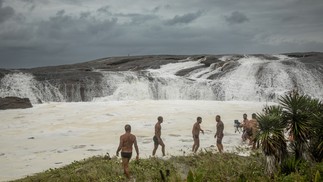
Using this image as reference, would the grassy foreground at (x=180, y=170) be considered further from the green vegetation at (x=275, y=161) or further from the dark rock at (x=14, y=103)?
the dark rock at (x=14, y=103)

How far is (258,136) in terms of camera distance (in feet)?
38.0

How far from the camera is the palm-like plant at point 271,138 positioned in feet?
37.1

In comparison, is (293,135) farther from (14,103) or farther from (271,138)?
(14,103)

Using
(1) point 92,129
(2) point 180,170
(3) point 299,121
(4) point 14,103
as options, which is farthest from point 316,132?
(4) point 14,103

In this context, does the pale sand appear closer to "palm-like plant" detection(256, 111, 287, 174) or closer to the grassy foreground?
the grassy foreground

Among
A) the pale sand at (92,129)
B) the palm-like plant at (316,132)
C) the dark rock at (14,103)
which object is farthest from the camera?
the dark rock at (14,103)

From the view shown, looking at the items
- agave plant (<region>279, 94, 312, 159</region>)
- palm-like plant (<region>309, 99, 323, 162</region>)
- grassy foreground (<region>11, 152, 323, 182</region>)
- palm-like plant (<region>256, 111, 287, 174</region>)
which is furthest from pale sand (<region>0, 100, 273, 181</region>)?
palm-like plant (<region>309, 99, 323, 162</region>)

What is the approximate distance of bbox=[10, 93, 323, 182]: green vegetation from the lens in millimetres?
11383

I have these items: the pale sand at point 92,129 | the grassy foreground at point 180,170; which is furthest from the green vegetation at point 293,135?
the pale sand at point 92,129

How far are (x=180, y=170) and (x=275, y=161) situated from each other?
10.5 feet

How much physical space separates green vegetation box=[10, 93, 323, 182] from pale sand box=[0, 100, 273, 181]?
3.59 m

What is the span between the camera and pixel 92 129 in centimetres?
2536

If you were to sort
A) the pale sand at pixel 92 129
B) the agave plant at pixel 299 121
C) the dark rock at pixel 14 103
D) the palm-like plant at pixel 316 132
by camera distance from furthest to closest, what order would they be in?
the dark rock at pixel 14 103 → the pale sand at pixel 92 129 → the agave plant at pixel 299 121 → the palm-like plant at pixel 316 132

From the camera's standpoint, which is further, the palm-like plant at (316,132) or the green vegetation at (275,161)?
the palm-like plant at (316,132)
